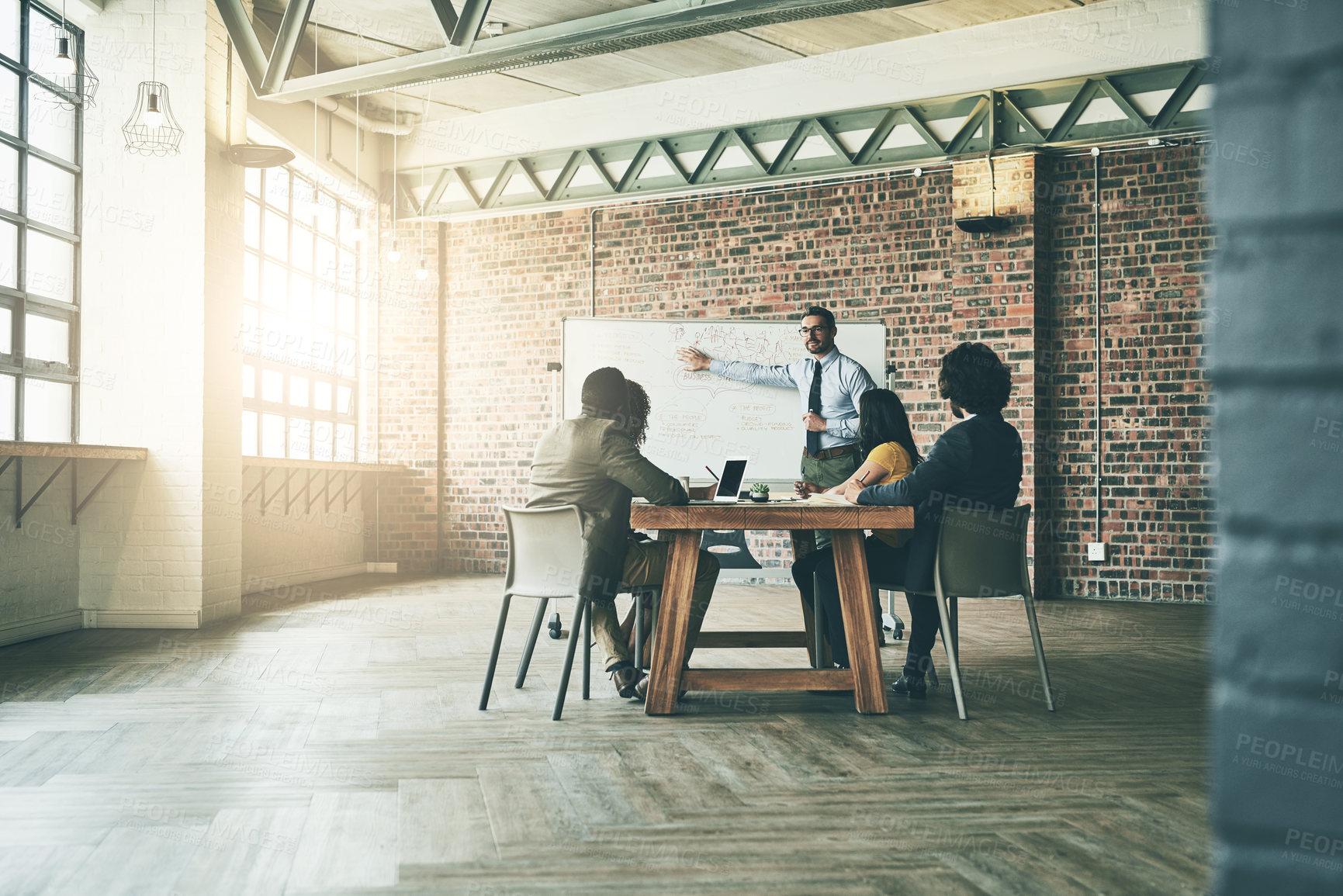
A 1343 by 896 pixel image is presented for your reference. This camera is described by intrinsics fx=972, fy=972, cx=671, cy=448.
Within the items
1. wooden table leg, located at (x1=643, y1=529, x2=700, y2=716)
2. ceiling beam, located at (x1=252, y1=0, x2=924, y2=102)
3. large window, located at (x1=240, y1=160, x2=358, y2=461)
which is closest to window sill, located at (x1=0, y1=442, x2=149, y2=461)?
large window, located at (x1=240, y1=160, x2=358, y2=461)

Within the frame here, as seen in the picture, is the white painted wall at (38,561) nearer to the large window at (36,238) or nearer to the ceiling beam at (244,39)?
the large window at (36,238)

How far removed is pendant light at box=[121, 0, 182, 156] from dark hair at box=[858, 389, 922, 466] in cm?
422

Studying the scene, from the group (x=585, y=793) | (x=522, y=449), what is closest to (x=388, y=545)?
(x=522, y=449)

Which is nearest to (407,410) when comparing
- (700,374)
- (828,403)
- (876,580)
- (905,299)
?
(700,374)

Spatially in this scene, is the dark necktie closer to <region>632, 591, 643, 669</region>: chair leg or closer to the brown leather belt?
the brown leather belt

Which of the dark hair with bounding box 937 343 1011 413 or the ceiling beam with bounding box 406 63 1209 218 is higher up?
the ceiling beam with bounding box 406 63 1209 218

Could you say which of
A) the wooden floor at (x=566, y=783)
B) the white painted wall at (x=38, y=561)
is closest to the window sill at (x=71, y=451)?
the white painted wall at (x=38, y=561)

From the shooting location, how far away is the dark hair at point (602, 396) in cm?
366

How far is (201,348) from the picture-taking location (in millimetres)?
5516

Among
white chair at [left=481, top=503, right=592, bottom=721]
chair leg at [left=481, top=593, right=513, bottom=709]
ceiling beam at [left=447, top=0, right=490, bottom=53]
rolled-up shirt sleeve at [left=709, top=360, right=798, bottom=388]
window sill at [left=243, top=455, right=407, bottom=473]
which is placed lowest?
chair leg at [left=481, top=593, right=513, bottom=709]

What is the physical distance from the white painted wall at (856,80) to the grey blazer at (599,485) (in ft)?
16.5

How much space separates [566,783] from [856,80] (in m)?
6.39

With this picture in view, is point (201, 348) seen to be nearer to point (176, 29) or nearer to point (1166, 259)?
point (176, 29)

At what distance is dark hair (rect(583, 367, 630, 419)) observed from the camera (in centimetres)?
366
